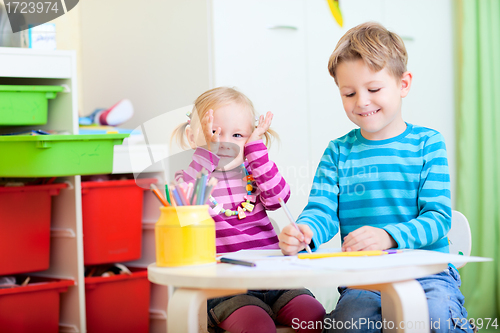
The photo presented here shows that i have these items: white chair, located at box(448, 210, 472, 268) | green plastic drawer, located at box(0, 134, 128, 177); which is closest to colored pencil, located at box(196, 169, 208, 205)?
white chair, located at box(448, 210, 472, 268)

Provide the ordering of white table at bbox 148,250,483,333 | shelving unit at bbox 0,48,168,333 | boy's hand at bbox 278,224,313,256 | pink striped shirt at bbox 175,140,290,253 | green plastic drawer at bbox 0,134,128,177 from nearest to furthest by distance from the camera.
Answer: white table at bbox 148,250,483,333 < boy's hand at bbox 278,224,313,256 < pink striped shirt at bbox 175,140,290,253 < green plastic drawer at bbox 0,134,128,177 < shelving unit at bbox 0,48,168,333

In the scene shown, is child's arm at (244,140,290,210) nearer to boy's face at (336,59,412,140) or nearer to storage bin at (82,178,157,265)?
boy's face at (336,59,412,140)

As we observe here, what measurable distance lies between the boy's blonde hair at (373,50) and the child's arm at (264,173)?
0.71 ft

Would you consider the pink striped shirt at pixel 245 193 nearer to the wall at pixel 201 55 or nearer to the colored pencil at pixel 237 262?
the colored pencil at pixel 237 262

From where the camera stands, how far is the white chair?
107 cm

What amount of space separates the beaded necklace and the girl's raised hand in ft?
0.29

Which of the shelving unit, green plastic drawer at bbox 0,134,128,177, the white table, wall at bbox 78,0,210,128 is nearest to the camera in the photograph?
the white table

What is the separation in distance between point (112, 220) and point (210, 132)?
31.7 inches

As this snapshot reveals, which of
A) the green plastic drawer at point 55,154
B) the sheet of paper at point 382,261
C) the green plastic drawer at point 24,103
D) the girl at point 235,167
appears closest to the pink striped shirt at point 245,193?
the girl at point 235,167

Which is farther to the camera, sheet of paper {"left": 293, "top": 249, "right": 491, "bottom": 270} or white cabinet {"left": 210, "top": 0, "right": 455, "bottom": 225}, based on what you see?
white cabinet {"left": 210, "top": 0, "right": 455, "bottom": 225}

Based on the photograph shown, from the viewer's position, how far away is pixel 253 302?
0.91 meters

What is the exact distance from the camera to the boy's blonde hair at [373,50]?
37.4 inches

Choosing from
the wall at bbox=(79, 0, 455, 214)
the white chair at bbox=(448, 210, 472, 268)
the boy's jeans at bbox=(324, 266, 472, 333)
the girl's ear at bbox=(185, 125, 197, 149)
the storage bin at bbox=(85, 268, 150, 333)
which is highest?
the wall at bbox=(79, 0, 455, 214)

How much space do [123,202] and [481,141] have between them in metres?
1.31
